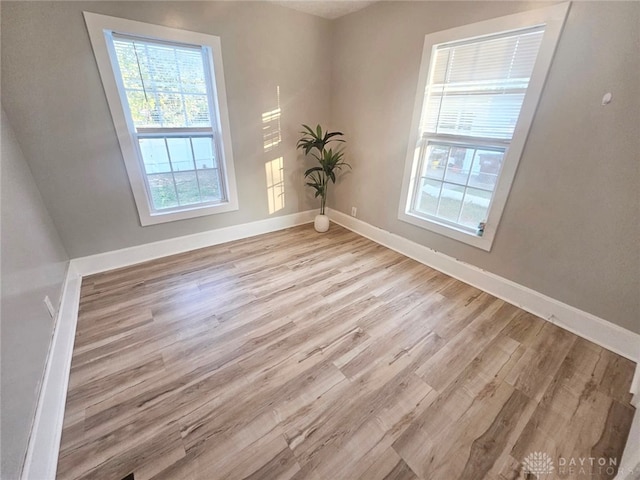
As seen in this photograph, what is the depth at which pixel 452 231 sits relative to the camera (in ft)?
8.14

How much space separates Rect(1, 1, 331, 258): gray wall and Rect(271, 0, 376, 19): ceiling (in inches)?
3.4

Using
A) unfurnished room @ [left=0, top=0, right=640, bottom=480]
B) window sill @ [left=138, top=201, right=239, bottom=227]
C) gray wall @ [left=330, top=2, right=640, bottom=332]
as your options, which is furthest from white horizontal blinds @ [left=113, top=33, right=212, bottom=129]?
gray wall @ [left=330, top=2, right=640, bottom=332]

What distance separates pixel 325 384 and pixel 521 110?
229 centimetres

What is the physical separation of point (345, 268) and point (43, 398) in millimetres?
2177

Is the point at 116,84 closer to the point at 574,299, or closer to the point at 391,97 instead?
the point at 391,97

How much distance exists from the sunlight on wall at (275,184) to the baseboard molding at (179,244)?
7.1 inches

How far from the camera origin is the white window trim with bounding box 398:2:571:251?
1672 millimetres

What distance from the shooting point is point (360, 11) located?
277 centimetres

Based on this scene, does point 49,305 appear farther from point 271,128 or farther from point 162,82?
point 271,128

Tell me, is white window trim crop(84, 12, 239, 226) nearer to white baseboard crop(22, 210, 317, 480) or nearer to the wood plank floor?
white baseboard crop(22, 210, 317, 480)

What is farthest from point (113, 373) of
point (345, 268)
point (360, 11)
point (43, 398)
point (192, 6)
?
point (360, 11)

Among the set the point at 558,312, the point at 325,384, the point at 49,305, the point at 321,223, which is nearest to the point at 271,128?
the point at 321,223

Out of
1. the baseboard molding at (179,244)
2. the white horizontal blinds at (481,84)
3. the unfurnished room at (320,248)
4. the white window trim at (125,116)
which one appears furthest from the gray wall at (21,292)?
the white horizontal blinds at (481,84)

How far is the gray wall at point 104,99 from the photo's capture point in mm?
1887
